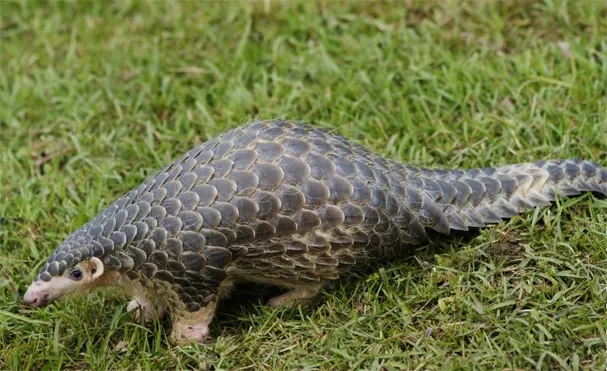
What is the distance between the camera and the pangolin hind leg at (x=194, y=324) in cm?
421

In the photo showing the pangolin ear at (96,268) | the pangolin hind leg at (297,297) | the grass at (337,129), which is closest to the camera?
the grass at (337,129)

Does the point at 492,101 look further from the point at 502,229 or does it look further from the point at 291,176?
the point at 291,176

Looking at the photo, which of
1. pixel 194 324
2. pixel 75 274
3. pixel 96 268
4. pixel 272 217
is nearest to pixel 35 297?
pixel 75 274

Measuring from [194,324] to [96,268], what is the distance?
59 centimetres

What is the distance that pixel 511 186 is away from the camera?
4387mm

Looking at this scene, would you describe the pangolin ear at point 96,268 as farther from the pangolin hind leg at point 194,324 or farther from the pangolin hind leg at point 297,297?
the pangolin hind leg at point 297,297

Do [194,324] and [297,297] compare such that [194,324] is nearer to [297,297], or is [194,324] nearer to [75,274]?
[297,297]

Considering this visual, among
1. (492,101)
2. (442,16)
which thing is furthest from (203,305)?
(442,16)

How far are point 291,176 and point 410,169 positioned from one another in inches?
30.3

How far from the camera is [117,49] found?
22.3ft

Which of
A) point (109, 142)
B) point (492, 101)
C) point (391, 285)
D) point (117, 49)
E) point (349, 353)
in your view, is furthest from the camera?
point (117, 49)

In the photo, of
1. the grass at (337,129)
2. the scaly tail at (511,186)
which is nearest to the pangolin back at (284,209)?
Result: the scaly tail at (511,186)

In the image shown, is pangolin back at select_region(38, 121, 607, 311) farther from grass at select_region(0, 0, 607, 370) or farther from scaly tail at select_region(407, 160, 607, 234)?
grass at select_region(0, 0, 607, 370)

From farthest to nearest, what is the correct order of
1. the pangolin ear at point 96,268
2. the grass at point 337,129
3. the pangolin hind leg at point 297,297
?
the pangolin hind leg at point 297,297 < the pangolin ear at point 96,268 < the grass at point 337,129
